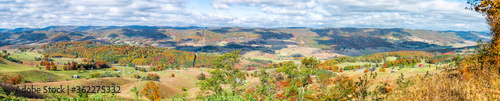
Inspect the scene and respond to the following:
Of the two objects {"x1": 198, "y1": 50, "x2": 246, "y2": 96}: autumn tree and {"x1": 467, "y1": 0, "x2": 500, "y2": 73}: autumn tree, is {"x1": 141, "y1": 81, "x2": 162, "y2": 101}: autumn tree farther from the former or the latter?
{"x1": 467, "y1": 0, "x2": 500, "y2": 73}: autumn tree

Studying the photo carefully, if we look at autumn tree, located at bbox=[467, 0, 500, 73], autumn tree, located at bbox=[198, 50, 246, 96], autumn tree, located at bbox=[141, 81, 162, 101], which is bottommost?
autumn tree, located at bbox=[141, 81, 162, 101]

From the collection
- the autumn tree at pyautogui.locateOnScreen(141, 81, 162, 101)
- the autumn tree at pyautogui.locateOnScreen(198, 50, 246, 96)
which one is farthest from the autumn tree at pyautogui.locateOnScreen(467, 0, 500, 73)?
the autumn tree at pyautogui.locateOnScreen(141, 81, 162, 101)

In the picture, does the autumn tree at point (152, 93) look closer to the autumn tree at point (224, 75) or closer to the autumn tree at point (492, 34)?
the autumn tree at point (224, 75)

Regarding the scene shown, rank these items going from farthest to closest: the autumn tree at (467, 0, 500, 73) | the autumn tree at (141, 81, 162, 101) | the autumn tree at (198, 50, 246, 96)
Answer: the autumn tree at (141, 81, 162, 101)
the autumn tree at (198, 50, 246, 96)
the autumn tree at (467, 0, 500, 73)

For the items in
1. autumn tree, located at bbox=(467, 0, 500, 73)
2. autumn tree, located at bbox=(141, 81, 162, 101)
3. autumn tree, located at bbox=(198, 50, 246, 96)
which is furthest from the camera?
autumn tree, located at bbox=(141, 81, 162, 101)

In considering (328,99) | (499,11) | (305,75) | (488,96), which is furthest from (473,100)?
(305,75)

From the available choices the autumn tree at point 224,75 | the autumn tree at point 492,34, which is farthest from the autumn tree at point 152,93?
the autumn tree at point 492,34

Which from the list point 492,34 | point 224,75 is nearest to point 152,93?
point 224,75

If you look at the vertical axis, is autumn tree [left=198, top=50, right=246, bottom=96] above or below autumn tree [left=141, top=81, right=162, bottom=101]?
above

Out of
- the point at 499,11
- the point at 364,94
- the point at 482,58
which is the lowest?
the point at 364,94

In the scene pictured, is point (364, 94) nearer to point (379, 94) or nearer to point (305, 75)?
point (379, 94)

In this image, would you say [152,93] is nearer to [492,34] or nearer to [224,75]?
[224,75]
